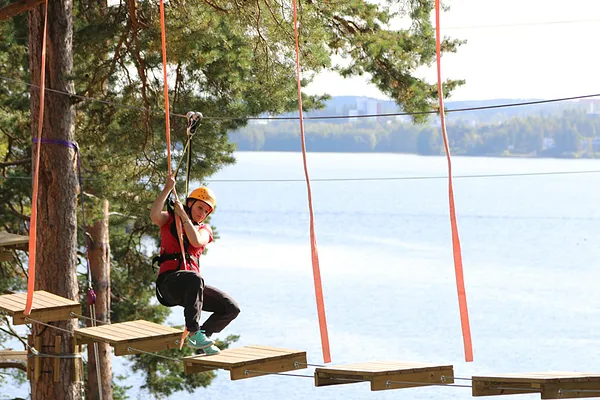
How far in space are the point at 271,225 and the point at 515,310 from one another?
66.3 ft

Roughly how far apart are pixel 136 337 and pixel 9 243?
324 cm

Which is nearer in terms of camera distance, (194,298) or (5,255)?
(194,298)

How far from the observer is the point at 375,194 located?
70.6 meters

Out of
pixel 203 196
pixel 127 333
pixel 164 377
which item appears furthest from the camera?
pixel 164 377

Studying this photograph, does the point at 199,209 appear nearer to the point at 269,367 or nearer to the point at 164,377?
the point at 269,367

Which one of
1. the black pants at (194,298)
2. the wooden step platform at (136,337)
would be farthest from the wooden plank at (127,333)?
the black pants at (194,298)

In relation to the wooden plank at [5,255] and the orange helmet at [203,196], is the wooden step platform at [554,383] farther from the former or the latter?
the wooden plank at [5,255]

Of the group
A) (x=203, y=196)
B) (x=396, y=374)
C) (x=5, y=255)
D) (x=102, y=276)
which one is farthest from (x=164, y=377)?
(x=396, y=374)

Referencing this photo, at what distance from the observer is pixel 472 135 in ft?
168

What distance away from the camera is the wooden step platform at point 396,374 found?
4840 millimetres

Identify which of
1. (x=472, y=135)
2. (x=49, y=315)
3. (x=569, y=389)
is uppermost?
(x=472, y=135)

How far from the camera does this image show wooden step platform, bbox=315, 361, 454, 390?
484 centimetres

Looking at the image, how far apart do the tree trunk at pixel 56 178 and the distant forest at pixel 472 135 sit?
113ft

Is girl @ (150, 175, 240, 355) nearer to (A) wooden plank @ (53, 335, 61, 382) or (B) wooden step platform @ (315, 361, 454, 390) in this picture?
(B) wooden step platform @ (315, 361, 454, 390)
